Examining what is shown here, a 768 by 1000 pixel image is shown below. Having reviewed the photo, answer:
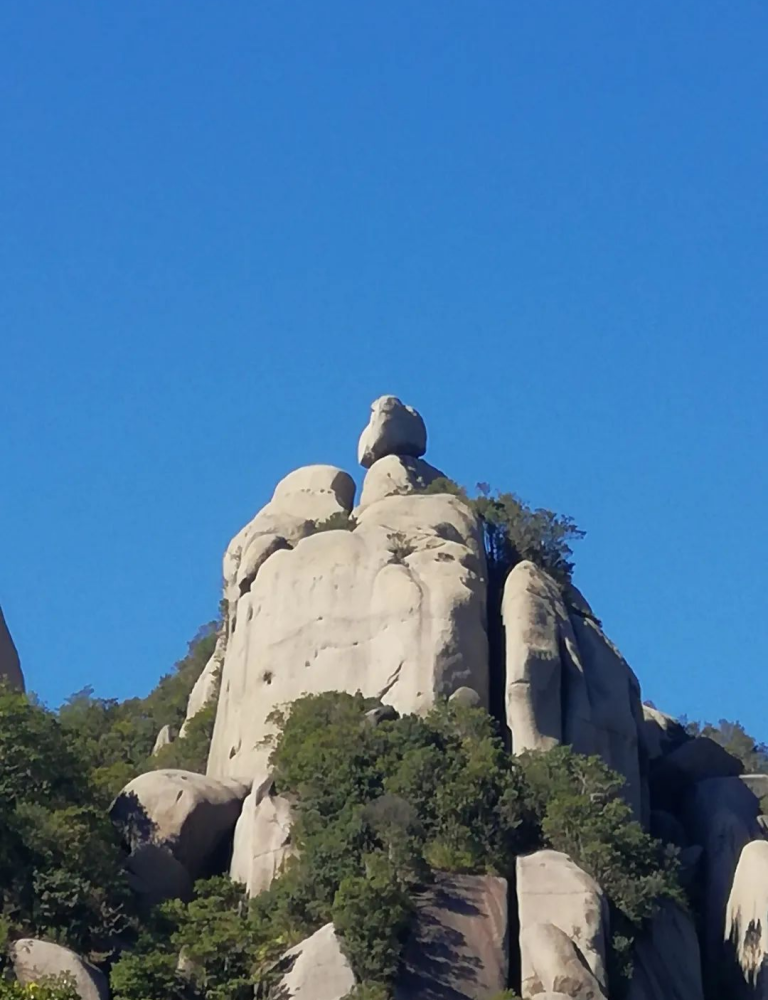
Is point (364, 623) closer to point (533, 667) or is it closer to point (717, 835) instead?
point (533, 667)

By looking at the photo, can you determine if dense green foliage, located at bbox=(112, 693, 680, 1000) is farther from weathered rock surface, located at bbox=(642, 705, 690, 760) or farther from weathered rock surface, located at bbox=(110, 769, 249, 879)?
weathered rock surface, located at bbox=(642, 705, 690, 760)

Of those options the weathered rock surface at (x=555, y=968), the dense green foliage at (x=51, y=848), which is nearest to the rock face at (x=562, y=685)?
the weathered rock surface at (x=555, y=968)

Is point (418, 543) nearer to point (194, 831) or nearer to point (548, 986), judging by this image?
point (194, 831)

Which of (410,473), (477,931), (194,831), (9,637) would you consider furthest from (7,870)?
(410,473)

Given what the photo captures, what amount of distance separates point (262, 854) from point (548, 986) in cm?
696

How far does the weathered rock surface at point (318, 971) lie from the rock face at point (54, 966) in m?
3.27

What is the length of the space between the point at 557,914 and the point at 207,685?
17124 millimetres

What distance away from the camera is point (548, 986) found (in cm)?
4266

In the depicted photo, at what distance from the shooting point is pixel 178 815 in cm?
4806

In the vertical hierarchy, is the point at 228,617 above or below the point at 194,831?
above

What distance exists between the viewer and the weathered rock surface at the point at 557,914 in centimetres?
4312

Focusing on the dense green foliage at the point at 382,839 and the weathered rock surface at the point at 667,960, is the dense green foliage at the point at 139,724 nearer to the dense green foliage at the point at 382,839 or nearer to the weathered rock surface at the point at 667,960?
the dense green foliage at the point at 382,839

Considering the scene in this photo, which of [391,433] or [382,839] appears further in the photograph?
[391,433]

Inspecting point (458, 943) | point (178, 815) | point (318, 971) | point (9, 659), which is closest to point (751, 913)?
point (458, 943)
